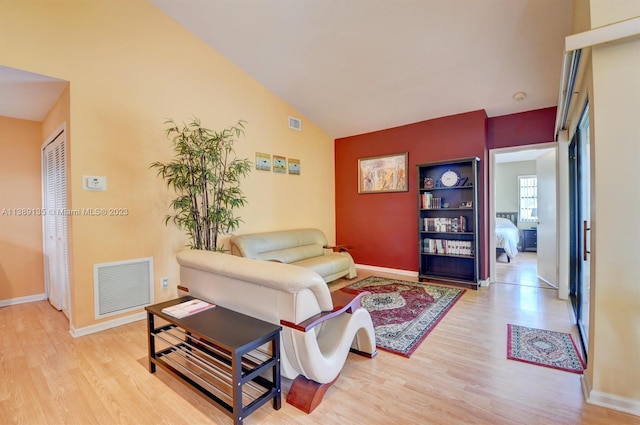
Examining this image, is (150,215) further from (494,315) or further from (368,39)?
(494,315)

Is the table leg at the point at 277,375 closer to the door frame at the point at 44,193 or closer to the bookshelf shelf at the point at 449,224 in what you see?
the door frame at the point at 44,193

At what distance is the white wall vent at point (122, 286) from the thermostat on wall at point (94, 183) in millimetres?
794

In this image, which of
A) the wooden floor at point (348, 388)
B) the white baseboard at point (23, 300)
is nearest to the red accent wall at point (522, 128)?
the wooden floor at point (348, 388)

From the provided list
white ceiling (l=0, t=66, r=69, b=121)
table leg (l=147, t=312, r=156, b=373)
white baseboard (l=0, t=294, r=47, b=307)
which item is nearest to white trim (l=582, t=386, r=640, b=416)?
table leg (l=147, t=312, r=156, b=373)

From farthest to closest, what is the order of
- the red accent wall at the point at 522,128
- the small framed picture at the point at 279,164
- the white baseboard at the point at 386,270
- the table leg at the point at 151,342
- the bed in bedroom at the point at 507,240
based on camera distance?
the bed in bedroom at the point at 507,240 < the white baseboard at the point at 386,270 < the small framed picture at the point at 279,164 < the red accent wall at the point at 522,128 < the table leg at the point at 151,342

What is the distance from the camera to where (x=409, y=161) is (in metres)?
5.04

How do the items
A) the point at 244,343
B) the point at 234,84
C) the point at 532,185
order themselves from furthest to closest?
the point at 532,185 < the point at 234,84 < the point at 244,343

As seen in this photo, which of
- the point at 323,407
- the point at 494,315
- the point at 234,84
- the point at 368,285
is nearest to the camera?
the point at 323,407

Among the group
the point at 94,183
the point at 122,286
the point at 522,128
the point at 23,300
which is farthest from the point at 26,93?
the point at 522,128

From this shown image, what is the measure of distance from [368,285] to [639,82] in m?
3.56

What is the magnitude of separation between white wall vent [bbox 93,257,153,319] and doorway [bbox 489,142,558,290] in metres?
4.86

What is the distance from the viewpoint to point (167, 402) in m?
1.85

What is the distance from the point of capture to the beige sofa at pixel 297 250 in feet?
13.2

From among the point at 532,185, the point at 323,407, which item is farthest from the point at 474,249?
the point at 532,185
